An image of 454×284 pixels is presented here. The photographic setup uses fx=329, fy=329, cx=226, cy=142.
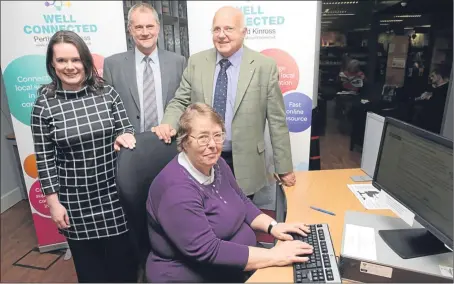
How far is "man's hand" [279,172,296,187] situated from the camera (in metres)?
1.92

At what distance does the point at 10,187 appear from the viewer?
3471mm

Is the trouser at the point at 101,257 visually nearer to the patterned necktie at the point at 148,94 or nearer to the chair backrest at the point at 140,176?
the chair backrest at the point at 140,176

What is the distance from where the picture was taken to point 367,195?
1727 millimetres

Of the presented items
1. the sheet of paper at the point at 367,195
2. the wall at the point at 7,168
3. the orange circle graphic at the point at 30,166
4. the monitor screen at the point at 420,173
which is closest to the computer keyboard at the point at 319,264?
the monitor screen at the point at 420,173

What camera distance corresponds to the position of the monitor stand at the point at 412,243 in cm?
112

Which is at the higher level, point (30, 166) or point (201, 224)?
point (201, 224)

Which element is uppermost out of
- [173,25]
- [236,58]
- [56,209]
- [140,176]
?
→ [173,25]

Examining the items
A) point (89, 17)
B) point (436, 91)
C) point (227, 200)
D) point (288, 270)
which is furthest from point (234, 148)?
point (436, 91)

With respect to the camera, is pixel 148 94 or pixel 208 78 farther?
pixel 148 94

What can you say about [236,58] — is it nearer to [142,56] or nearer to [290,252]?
[142,56]

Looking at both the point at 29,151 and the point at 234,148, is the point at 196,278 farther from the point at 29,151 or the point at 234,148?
the point at 29,151

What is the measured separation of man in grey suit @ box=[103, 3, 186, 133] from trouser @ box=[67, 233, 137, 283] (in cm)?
72

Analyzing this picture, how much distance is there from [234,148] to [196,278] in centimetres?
88

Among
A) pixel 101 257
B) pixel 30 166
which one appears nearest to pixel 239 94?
pixel 101 257
